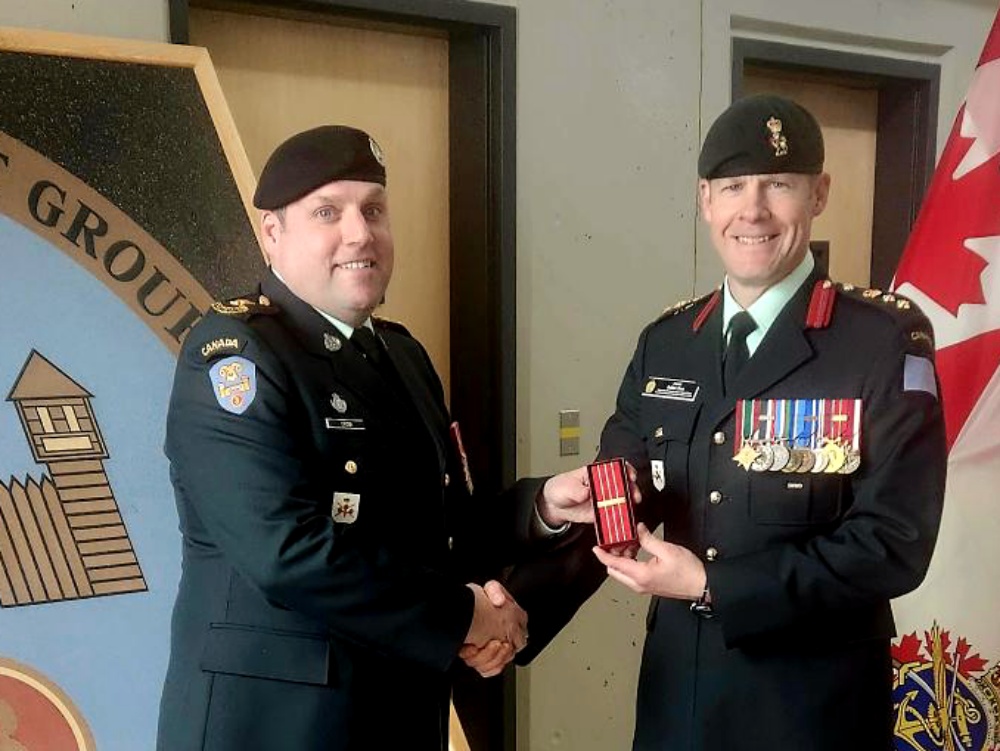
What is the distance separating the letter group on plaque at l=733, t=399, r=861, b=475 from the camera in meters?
1.20

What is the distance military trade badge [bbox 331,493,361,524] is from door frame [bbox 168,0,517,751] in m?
1.02

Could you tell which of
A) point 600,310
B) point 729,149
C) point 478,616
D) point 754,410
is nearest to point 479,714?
point 600,310

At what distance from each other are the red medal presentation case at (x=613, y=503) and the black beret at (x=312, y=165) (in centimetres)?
47

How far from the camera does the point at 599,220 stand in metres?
2.25

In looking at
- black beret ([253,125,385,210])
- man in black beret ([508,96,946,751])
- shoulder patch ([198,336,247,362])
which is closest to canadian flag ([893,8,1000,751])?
man in black beret ([508,96,946,751])

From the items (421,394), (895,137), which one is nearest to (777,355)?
(421,394)

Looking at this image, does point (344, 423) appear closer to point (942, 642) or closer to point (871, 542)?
point (871, 542)

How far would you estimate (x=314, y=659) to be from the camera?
114cm

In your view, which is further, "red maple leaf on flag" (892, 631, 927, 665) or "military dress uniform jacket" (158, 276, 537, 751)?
"red maple leaf on flag" (892, 631, 927, 665)

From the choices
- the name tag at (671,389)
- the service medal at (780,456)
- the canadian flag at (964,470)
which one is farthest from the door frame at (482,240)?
the service medal at (780,456)

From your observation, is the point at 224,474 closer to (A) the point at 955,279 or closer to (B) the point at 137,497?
(B) the point at 137,497

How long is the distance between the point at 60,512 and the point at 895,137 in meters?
2.52

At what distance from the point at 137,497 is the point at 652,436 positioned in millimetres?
815

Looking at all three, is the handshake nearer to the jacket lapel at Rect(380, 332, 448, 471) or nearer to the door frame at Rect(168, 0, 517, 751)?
the jacket lapel at Rect(380, 332, 448, 471)
